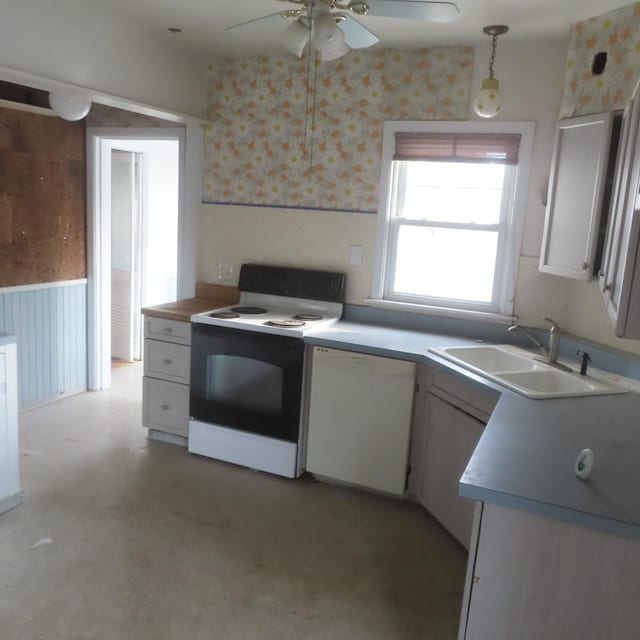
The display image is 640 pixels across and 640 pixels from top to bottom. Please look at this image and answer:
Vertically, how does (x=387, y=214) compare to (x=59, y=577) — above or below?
above

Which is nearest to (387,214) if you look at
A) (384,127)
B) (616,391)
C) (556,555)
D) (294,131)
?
(384,127)

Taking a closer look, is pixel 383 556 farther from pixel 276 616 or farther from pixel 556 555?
pixel 556 555

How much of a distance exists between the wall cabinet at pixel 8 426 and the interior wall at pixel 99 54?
1.30 metres

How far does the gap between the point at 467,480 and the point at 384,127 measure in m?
2.50

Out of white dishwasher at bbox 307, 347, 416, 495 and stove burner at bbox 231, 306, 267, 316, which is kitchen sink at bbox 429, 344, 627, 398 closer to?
white dishwasher at bbox 307, 347, 416, 495

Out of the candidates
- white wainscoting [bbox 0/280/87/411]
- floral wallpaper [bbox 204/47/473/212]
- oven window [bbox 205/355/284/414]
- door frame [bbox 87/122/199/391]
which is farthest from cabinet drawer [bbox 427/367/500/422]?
white wainscoting [bbox 0/280/87/411]

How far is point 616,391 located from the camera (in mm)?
2311

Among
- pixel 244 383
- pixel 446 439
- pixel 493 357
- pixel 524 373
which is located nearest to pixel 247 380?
pixel 244 383

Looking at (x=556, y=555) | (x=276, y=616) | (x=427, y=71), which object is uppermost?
(x=427, y=71)

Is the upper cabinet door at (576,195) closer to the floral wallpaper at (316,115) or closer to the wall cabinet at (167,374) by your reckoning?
the floral wallpaper at (316,115)

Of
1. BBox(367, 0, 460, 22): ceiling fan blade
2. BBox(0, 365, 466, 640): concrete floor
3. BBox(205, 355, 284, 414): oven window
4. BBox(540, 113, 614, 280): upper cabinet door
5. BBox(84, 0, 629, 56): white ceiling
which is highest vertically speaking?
BBox(84, 0, 629, 56): white ceiling

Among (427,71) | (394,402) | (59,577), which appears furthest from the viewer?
(427,71)

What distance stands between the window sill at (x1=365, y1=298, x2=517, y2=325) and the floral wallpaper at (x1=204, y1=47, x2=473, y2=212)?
22.7 inches

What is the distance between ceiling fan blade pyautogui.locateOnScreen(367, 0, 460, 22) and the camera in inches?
76.4
